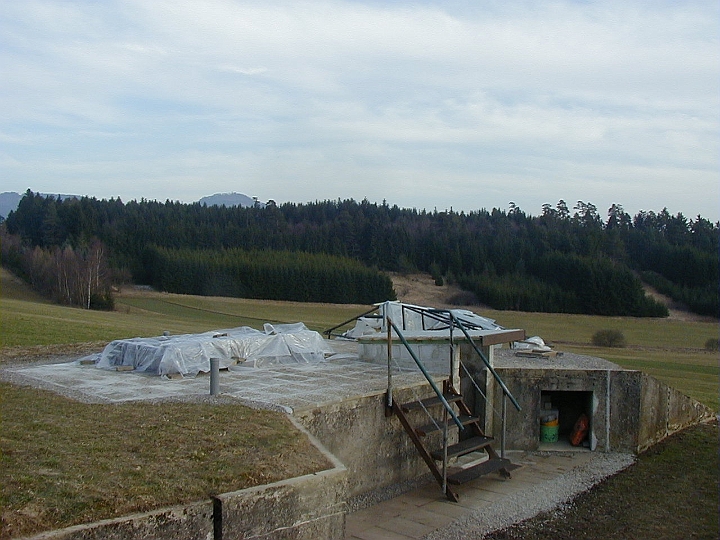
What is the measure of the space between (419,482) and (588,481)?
2.96m

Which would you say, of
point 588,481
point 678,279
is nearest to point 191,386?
point 588,481

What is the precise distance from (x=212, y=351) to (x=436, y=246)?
215 ft

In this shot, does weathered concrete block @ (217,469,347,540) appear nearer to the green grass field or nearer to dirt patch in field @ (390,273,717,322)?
the green grass field

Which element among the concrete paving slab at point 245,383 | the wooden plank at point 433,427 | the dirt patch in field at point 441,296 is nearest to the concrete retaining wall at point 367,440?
the concrete paving slab at point 245,383

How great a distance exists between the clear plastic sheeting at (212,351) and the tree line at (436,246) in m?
46.6

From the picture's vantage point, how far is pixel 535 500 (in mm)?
10422

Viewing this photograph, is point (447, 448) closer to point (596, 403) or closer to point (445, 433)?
point (445, 433)

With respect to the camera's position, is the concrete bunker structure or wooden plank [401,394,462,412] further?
wooden plank [401,394,462,412]

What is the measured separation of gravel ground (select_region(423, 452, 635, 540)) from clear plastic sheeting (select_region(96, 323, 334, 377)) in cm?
490

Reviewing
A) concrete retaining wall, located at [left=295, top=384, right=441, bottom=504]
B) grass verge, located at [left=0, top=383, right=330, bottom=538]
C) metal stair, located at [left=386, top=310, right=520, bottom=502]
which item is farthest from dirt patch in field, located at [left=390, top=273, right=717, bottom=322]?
grass verge, located at [left=0, top=383, right=330, bottom=538]

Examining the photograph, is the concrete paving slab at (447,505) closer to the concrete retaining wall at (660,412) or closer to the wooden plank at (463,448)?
the wooden plank at (463,448)

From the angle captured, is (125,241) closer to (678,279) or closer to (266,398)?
(678,279)

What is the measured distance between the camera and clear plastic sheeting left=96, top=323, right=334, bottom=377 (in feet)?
39.7

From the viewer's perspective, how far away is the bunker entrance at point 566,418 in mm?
13984
